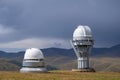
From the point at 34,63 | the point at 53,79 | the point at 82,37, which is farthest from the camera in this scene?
the point at 82,37

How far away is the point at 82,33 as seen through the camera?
161625mm

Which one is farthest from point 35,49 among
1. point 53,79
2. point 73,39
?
point 53,79

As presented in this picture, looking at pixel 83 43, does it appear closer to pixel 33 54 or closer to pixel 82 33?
pixel 82 33

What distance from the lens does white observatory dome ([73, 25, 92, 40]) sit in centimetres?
16150

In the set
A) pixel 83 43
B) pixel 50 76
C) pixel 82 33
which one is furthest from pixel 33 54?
pixel 50 76

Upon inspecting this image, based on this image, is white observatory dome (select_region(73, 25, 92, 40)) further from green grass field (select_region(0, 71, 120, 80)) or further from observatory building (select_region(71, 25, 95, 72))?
green grass field (select_region(0, 71, 120, 80))

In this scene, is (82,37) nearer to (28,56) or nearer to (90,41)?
(90,41)

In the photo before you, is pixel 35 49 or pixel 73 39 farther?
pixel 73 39

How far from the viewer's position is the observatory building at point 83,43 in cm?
16138

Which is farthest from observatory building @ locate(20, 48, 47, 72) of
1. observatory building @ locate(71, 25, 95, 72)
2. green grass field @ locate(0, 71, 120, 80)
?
observatory building @ locate(71, 25, 95, 72)

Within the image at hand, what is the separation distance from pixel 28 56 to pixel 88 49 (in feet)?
110

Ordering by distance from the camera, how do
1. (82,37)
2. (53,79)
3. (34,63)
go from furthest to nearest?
(82,37) → (34,63) → (53,79)

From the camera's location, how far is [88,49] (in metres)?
164

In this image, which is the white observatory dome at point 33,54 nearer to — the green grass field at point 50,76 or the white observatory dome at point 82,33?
the green grass field at point 50,76
